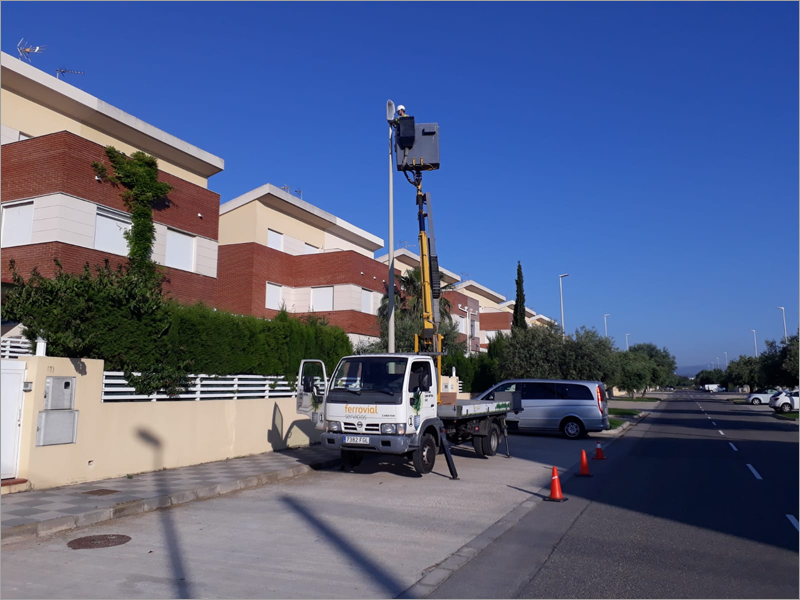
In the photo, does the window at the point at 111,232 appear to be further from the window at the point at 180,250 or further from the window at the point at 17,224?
the window at the point at 180,250

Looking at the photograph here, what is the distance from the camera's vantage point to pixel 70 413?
10.6 meters

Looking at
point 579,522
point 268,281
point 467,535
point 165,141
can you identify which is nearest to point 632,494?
point 579,522

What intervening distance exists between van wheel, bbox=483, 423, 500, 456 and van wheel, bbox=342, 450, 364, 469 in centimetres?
368

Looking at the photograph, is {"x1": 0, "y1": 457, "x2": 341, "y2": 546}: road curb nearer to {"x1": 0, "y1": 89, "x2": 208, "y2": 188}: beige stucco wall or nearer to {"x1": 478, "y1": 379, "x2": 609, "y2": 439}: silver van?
{"x1": 478, "y1": 379, "x2": 609, "y2": 439}: silver van

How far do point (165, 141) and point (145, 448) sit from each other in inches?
536

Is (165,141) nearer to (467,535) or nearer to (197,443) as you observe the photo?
(197,443)

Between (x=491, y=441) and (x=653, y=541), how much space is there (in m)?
8.94

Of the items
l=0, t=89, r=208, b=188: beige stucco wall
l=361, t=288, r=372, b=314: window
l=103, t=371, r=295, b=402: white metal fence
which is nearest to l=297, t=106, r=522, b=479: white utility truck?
l=103, t=371, r=295, b=402: white metal fence

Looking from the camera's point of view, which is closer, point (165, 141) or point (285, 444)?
point (285, 444)

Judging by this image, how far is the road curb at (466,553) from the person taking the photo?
585cm

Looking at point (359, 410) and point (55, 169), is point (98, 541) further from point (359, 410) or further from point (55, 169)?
point (55, 169)

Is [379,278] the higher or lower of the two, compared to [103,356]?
higher

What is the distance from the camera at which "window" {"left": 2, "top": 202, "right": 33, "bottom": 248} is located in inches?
672

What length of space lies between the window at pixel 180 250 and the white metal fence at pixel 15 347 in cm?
906
